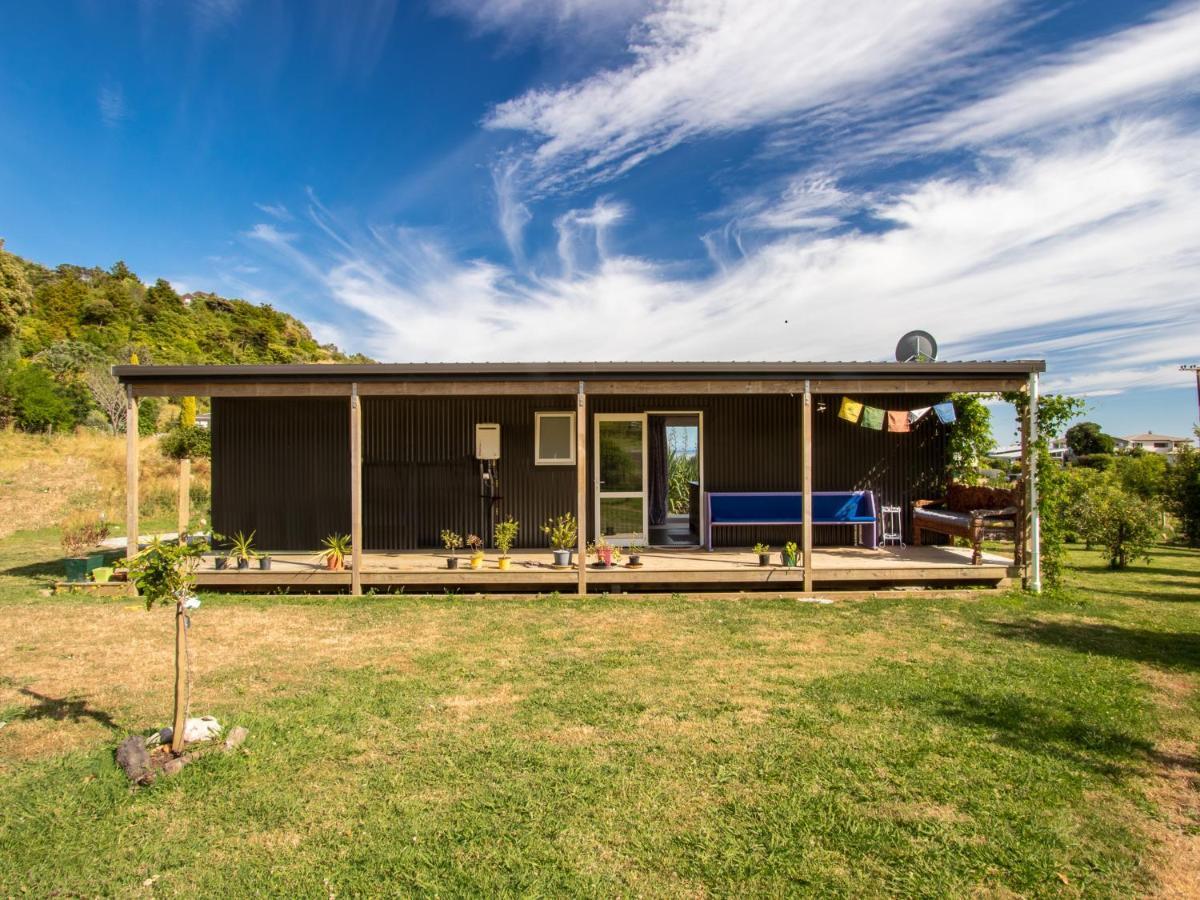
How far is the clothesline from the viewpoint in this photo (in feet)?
26.6

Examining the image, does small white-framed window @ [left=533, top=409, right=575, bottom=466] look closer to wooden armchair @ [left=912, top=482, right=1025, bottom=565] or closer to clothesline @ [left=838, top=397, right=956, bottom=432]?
clothesline @ [left=838, top=397, right=956, bottom=432]

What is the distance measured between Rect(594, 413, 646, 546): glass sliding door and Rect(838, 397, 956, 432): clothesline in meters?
2.79

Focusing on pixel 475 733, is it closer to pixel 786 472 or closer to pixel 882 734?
pixel 882 734

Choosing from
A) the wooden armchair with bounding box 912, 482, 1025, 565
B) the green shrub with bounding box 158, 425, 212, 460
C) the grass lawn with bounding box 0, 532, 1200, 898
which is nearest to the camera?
the grass lawn with bounding box 0, 532, 1200, 898

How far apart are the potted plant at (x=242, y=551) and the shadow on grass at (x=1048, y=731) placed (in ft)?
25.1

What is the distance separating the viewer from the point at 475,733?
3793 mm

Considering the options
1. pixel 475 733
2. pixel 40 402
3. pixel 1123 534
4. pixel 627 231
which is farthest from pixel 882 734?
pixel 40 402

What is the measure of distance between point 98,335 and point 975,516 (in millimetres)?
41840

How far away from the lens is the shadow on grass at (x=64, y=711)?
13.3 feet

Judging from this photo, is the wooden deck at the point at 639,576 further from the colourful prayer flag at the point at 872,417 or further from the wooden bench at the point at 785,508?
the colourful prayer flag at the point at 872,417

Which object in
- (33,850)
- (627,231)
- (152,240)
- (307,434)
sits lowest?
(33,850)

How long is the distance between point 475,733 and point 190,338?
43536 mm

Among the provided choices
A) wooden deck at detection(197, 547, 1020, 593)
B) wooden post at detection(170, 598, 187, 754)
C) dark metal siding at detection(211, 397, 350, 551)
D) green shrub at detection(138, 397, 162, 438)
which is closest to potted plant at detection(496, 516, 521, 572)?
wooden deck at detection(197, 547, 1020, 593)

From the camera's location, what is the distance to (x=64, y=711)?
4191 mm
